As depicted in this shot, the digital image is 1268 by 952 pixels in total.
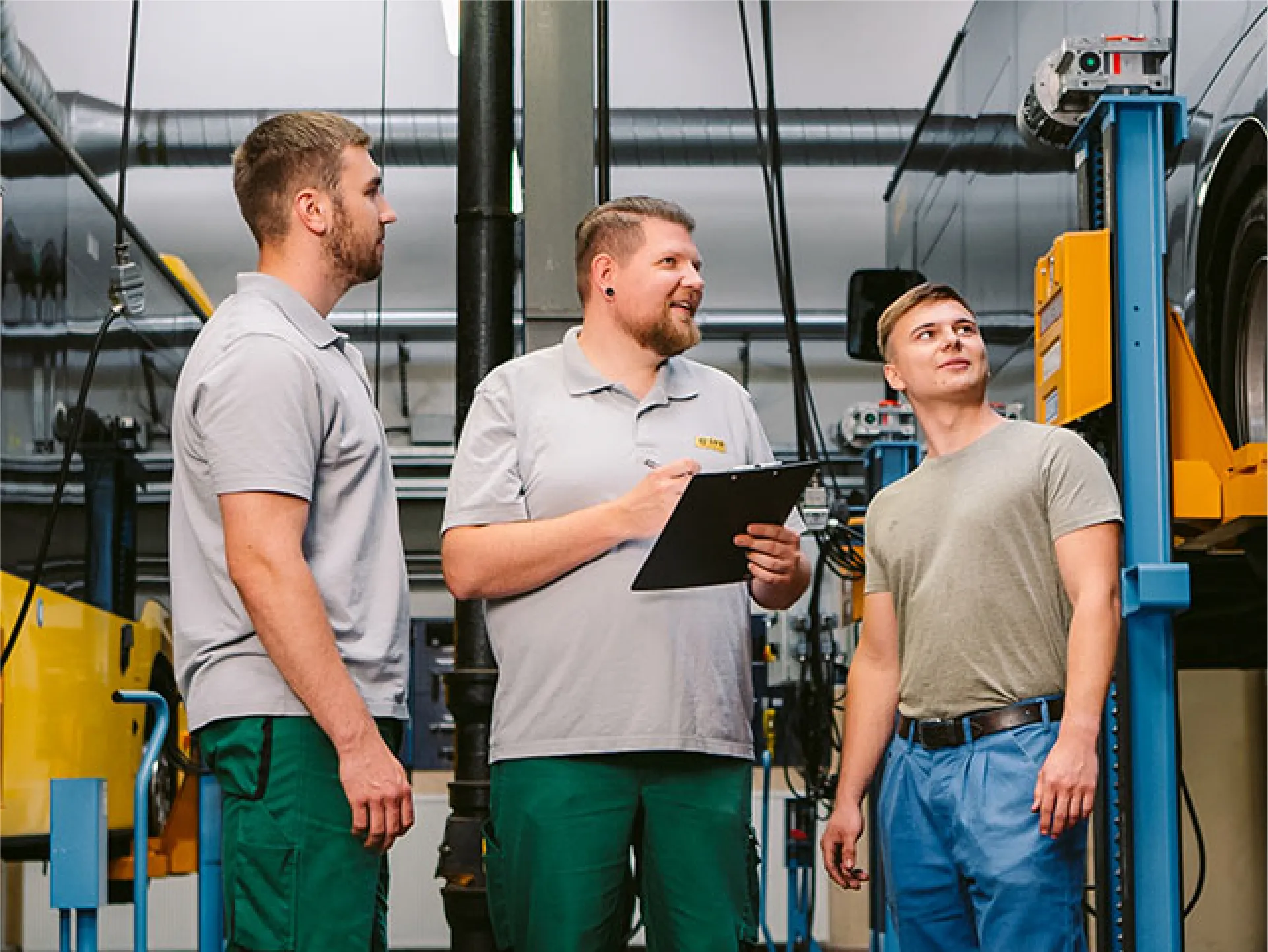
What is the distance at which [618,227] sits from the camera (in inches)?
99.0

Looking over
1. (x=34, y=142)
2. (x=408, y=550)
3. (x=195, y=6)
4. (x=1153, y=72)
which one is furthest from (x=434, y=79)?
(x=1153, y=72)

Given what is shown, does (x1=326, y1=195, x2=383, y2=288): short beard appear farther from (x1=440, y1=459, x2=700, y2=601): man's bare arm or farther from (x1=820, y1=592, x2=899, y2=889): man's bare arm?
(x1=820, y1=592, x2=899, y2=889): man's bare arm

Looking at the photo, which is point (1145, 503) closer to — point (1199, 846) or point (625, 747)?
point (625, 747)

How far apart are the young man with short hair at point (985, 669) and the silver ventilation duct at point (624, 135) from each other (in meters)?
5.73

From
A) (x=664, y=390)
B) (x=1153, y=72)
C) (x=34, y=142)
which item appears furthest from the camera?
(x=34, y=142)

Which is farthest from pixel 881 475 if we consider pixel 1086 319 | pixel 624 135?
pixel 624 135

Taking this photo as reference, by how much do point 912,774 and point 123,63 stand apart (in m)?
6.46

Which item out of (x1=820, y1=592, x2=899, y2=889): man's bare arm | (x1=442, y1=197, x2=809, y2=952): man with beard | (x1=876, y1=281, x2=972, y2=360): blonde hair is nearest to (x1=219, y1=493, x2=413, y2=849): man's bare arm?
(x1=442, y1=197, x2=809, y2=952): man with beard

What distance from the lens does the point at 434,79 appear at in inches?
330

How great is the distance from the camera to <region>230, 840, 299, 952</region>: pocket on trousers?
1.89 meters

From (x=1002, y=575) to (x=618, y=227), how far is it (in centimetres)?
85

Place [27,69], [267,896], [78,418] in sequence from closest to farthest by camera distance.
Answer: [267,896] < [78,418] < [27,69]

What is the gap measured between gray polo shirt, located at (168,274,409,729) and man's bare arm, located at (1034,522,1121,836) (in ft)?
3.35

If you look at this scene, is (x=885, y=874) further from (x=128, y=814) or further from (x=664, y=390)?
(x=128, y=814)
